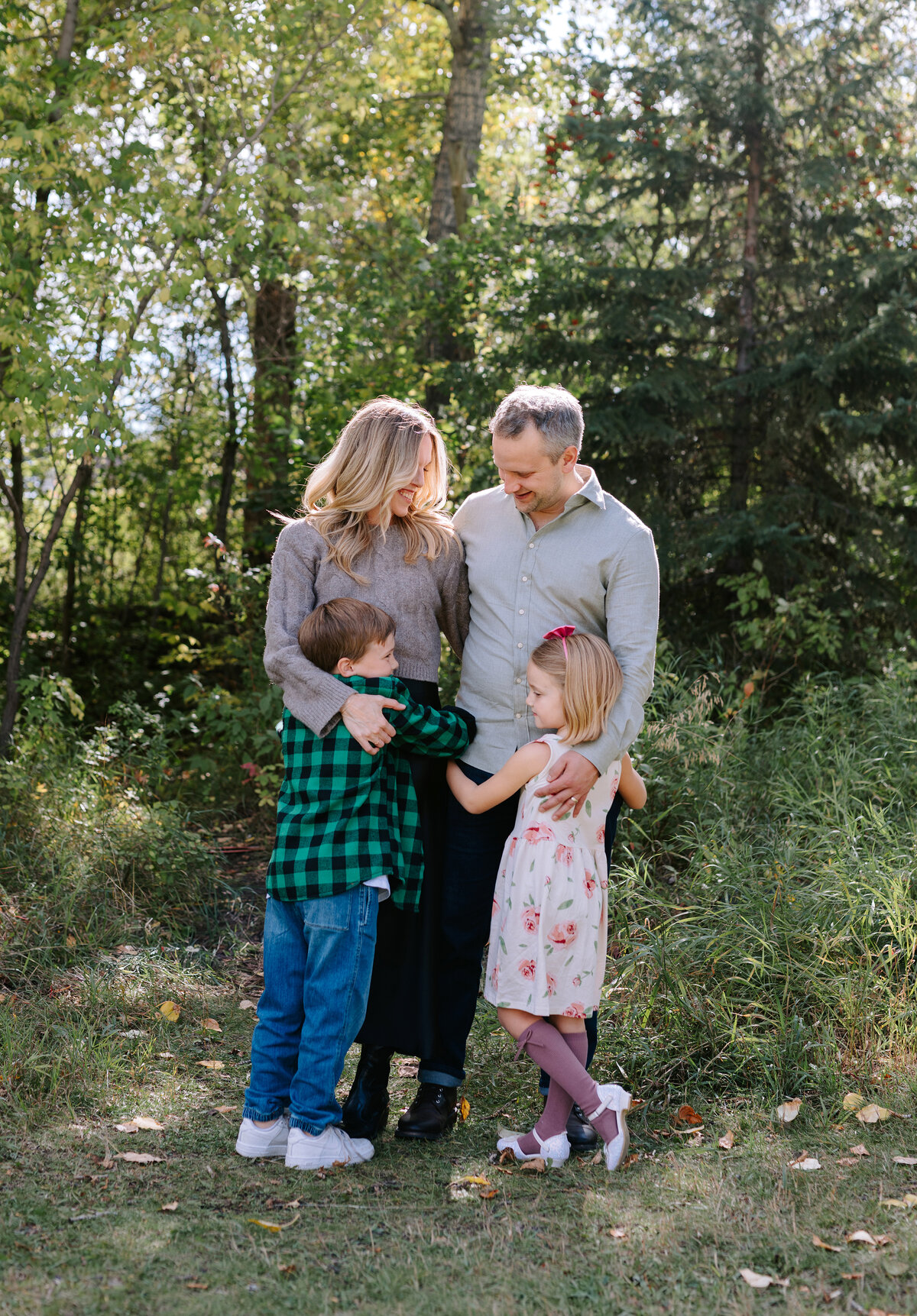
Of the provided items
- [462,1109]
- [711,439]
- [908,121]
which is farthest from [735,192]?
[462,1109]

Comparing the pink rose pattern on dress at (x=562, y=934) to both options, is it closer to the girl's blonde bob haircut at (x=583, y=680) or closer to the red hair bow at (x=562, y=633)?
the girl's blonde bob haircut at (x=583, y=680)

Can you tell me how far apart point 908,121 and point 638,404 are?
8.58 ft

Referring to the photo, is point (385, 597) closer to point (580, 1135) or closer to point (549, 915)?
point (549, 915)

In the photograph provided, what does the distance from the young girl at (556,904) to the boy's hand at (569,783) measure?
30 millimetres

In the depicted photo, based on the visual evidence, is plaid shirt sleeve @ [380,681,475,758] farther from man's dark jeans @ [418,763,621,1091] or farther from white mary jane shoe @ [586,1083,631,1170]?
white mary jane shoe @ [586,1083,631,1170]

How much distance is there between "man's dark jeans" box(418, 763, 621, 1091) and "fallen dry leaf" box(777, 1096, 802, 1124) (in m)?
0.53

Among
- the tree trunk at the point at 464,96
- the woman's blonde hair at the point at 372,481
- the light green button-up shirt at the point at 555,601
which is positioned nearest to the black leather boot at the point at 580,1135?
the light green button-up shirt at the point at 555,601

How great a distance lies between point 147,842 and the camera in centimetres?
496

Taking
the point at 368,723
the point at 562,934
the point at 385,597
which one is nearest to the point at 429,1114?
the point at 562,934

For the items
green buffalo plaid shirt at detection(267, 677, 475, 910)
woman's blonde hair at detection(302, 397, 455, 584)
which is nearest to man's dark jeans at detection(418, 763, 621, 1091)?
green buffalo plaid shirt at detection(267, 677, 475, 910)

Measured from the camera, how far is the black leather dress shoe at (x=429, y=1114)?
3184 millimetres

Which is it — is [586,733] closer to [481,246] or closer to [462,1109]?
[462,1109]

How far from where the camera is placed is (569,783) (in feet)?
9.41

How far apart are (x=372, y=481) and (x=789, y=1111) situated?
2.01 meters
